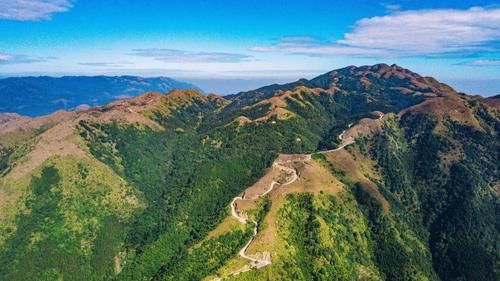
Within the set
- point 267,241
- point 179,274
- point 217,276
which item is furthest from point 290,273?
point 179,274

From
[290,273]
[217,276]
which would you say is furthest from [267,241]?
[217,276]

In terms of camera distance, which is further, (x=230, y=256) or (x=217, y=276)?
(x=230, y=256)

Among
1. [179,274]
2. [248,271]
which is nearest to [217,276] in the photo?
[248,271]

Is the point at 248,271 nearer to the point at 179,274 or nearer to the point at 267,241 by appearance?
the point at 267,241

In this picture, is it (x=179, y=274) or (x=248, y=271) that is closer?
(x=248, y=271)

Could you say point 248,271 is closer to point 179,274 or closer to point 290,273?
point 290,273

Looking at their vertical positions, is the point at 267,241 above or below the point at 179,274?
above

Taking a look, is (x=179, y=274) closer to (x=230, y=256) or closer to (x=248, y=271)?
(x=230, y=256)
